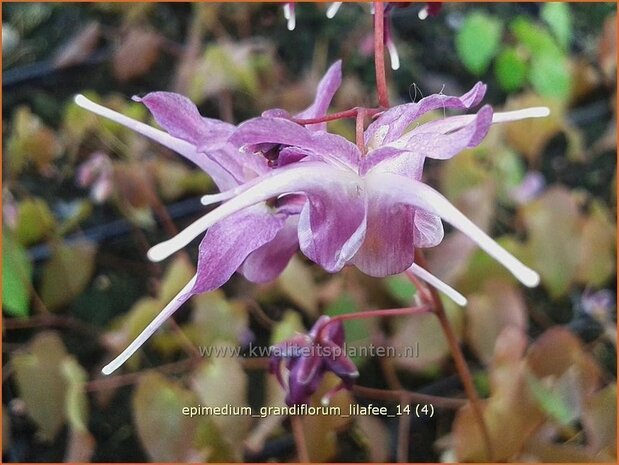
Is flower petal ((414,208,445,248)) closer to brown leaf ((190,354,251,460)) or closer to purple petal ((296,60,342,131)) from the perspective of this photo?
purple petal ((296,60,342,131))

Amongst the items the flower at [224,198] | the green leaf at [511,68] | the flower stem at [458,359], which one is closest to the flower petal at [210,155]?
the flower at [224,198]

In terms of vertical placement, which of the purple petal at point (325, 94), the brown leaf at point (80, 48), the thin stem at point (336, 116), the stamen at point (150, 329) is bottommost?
the stamen at point (150, 329)

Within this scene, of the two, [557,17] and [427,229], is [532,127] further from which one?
[427,229]

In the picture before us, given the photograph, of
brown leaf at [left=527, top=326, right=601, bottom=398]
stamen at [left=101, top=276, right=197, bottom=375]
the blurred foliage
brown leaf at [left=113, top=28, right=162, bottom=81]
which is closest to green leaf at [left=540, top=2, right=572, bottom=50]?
the blurred foliage

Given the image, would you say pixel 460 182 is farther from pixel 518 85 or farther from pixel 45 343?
pixel 45 343

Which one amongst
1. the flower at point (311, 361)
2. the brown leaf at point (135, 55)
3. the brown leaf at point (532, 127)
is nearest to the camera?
the flower at point (311, 361)

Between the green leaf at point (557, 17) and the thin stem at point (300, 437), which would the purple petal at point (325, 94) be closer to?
the thin stem at point (300, 437)

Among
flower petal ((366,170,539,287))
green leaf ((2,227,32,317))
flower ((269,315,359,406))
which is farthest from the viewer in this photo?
green leaf ((2,227,32,317))

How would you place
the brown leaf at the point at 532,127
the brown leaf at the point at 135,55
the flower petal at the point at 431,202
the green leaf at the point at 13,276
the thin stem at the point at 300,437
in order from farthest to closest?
the brown leaf at the point at 135,55, the brown leaf at the point at 532,127, the green leaf at the point at 13,276, the thin stem at the point at 300,437, the flower petal at the point at 431,202
